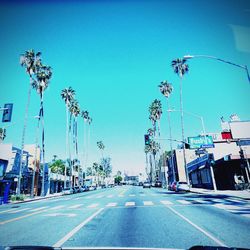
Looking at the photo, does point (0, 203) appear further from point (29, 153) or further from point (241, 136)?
point (241, 136)

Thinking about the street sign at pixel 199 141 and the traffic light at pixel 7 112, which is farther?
the street sign at pixel 199 141

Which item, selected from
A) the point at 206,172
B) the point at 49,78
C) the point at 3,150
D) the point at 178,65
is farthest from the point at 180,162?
the point at 3,150

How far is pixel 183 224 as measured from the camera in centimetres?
797

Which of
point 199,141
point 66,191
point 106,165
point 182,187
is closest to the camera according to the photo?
point 199,141

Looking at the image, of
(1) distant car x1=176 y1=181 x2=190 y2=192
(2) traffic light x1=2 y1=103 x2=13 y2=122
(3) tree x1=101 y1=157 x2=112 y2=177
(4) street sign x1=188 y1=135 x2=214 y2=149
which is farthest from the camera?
(3) tree x1=101 y1=157 x2=112 y2=177

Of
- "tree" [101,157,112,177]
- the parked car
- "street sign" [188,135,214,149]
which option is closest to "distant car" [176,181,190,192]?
"street sign" [188,135,214,149]

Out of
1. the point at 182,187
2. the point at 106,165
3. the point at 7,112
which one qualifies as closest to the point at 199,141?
Result: the point at 182,187

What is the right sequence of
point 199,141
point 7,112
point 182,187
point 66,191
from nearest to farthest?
point 7,112 < point 199,141 < point 182,187 < point 66,191

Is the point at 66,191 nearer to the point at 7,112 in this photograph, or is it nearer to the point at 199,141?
the point at 199,141

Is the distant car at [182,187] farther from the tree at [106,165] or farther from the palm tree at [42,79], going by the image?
the tree at [106,165]

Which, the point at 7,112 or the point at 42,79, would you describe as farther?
the point at 42,79

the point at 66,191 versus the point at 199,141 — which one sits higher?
the point at 199,141

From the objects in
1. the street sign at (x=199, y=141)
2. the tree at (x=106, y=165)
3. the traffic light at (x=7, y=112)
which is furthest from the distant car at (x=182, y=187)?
the tree at (x=106, y=165)

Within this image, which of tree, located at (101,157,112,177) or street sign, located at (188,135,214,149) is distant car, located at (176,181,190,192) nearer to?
street sign, located at (188,135,214,149)
